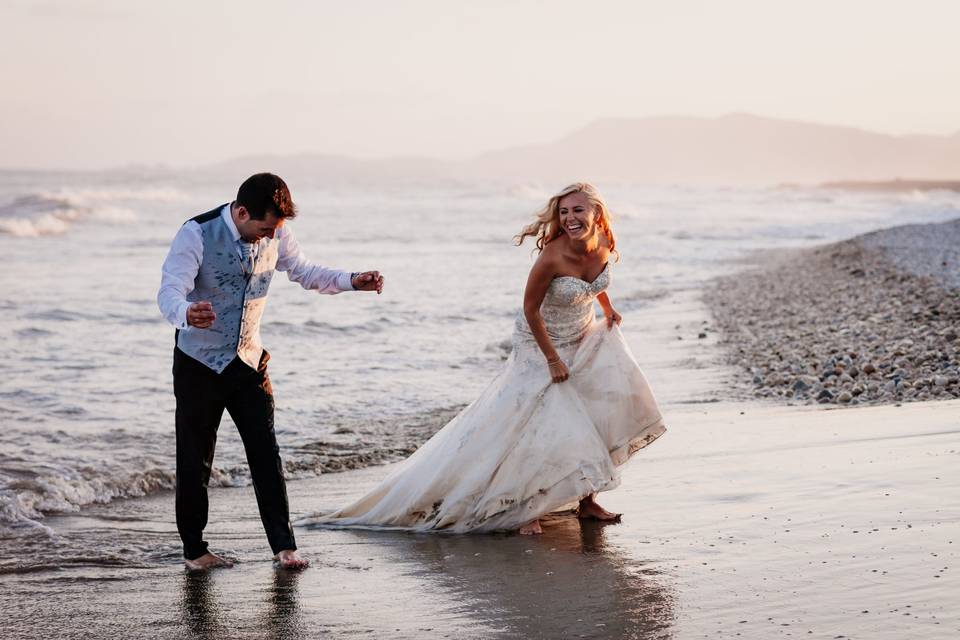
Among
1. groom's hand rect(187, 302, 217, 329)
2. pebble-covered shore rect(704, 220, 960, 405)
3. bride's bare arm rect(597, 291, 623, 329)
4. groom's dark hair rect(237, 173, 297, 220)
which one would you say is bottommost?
pebble-covered shore rect(704, 220, 960, 405)

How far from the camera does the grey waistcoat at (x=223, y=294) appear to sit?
16.4ft

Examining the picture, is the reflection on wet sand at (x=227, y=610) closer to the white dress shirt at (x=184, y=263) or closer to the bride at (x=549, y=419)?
the bride at (x=549, y=419)

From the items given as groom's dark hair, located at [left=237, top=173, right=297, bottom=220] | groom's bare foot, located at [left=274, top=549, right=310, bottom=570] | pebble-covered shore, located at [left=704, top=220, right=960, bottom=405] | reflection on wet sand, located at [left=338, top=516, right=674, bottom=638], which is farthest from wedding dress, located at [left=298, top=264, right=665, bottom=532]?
pebble-covered shore, located at [left=704, top=220, right=960, bottom=405]

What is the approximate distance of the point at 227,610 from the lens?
463cm

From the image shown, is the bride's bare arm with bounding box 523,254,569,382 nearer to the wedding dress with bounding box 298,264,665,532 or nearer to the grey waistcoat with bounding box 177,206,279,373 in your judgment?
the wedding dress with bounding box 298,264,665,532

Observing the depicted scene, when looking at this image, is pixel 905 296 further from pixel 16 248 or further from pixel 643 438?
pixel 16 248

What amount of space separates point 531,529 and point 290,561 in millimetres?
1261

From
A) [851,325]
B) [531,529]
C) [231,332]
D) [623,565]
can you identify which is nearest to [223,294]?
[231,332]

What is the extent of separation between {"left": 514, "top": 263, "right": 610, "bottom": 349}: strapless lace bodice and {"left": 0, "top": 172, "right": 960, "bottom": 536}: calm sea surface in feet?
9.09

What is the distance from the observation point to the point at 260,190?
16.1 feet

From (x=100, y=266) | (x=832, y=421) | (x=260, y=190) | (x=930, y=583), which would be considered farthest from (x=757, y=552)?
→ (x=100, y=266)

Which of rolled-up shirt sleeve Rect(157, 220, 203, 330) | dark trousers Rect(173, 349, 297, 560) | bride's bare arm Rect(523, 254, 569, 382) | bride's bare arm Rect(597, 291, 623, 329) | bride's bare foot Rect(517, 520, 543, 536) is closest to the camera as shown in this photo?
rolled-up shirt sleeve Rect(157, 220, 203, 330)

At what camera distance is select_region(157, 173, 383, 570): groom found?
4922mm

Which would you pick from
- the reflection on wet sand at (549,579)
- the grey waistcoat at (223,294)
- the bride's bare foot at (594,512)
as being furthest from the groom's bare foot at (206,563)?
the bride's bare foot at (594,512)
